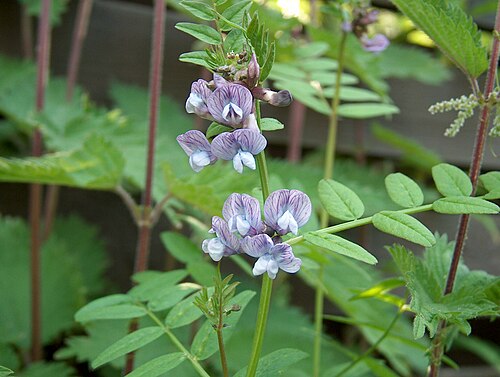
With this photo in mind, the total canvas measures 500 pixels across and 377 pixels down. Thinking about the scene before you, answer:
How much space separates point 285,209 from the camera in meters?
0.51

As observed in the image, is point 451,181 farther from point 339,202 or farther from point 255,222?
point 255,222

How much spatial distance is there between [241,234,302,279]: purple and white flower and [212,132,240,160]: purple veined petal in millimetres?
71

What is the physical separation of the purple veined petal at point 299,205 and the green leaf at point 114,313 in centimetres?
23

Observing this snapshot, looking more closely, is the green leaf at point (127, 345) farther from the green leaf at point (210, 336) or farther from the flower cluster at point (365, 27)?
the flower cluster at point (365, 27)

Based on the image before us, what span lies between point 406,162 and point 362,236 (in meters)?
0.31

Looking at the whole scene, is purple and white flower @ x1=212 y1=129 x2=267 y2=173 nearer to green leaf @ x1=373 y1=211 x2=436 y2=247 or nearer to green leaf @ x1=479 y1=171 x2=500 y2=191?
green leaf @ x1=373 y1=211 x2=436 y2=247

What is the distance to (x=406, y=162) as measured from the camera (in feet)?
6.07

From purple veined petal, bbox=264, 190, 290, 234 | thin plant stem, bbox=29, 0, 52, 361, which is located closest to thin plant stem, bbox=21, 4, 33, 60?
thin plant stem, bbox=29, 0, 52, 361

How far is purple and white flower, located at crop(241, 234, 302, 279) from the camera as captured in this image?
0.48 metres

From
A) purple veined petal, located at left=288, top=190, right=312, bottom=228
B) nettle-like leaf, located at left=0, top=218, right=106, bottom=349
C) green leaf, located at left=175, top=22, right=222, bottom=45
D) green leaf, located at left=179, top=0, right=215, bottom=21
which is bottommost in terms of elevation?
nettle-like leaf, located at left=0, top=218, right=106, bottom=349

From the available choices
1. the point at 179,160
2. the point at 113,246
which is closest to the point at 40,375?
the point at 179,160

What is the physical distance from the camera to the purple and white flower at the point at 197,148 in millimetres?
523

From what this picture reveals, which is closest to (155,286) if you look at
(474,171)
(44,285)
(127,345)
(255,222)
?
(127,345)

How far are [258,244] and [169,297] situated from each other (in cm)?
22
